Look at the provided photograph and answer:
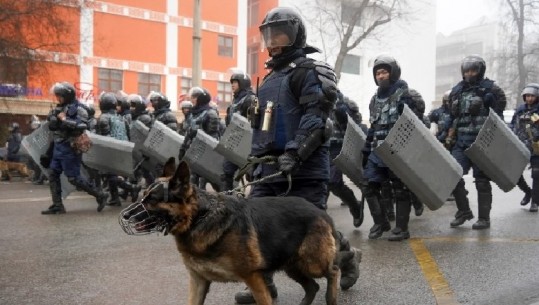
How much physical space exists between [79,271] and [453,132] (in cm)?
510

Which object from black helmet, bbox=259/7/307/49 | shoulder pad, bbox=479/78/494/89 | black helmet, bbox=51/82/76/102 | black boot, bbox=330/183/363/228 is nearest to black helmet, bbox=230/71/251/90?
black boot, bbox=330/183/363/228

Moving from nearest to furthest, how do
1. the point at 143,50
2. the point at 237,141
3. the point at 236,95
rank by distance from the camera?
1. the point at 237,141
2. the point at 236,95
3. the point at 143,50

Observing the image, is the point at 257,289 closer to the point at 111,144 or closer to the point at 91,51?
the point at 111,144

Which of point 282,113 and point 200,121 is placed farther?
point 200,121

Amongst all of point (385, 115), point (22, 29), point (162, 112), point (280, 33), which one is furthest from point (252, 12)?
point (280, 33)

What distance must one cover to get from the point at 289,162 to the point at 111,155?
611 cm

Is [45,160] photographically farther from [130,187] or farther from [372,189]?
[372,189]

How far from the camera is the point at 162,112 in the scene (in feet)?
35.4

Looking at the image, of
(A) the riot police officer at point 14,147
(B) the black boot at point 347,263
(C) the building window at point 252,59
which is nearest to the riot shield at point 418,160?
(B) the black boot at point 347,263

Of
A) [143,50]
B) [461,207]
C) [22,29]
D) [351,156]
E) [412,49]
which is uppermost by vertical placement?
[412,49]

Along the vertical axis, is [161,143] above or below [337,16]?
below

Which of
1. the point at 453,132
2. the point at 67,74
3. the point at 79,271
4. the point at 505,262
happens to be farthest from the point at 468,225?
the point at 67,74

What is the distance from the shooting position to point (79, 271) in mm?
5117

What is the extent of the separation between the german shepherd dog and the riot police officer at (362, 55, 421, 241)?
119 inches
